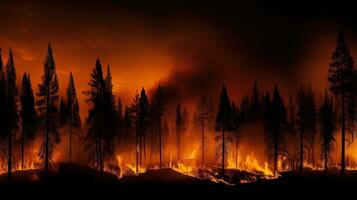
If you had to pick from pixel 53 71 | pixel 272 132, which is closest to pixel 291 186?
pixel 272 132

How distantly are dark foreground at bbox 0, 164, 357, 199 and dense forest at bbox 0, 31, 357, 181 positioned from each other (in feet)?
7.80

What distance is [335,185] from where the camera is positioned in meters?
45.9

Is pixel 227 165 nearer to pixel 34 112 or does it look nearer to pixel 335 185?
pixel 335 185

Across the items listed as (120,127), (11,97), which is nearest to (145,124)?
(120,127)

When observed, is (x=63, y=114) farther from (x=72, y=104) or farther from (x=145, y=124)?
(x=145, y=124)

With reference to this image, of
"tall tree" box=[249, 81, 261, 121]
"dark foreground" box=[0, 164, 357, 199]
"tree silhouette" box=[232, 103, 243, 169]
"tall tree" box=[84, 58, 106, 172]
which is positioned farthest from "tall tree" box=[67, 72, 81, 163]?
"tall tree" box=[249, 81, 261, 121]

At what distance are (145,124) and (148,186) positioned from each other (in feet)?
78.8

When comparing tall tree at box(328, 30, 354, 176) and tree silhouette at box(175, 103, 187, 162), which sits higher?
tall tree at box(328, 30, 354, 176)

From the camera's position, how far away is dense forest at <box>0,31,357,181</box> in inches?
1842

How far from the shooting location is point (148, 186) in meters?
50.2

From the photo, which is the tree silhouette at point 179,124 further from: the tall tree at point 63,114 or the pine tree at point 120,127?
the tall tree at point 63,114

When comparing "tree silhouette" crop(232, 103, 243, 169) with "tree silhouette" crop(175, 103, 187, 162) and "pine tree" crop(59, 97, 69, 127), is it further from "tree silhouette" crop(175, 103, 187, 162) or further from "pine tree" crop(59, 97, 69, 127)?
"pine tree" crop(59, 97, 69, 127)

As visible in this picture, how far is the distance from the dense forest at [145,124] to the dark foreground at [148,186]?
7.80ft

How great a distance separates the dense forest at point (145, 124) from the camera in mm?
46781
